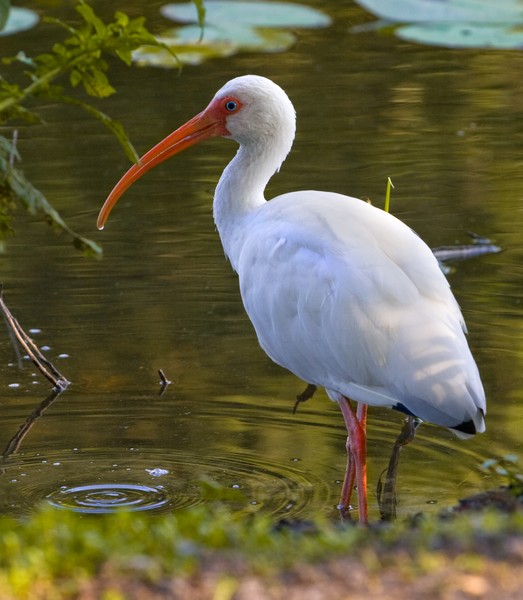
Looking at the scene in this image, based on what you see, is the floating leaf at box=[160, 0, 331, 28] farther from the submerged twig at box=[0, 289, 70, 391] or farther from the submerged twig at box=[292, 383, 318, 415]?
the submerged twig at box=[292, 383, 318, 415]

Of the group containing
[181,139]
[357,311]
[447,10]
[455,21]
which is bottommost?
[357,311]

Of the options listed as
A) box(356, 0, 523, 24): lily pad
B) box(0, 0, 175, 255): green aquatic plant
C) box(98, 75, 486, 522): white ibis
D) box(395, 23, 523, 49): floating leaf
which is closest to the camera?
box(0, 0, 175, 255): green aquatic plant

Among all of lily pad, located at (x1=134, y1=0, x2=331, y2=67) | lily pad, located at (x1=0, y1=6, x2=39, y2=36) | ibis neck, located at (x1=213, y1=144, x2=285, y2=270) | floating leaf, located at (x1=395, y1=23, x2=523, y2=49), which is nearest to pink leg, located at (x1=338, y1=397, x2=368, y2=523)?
ibis neck, located at (x1=213, y1=144, x2=285, y2=270)

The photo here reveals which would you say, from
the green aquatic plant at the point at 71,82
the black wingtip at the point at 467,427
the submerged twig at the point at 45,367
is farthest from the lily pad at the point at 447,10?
the black wingtip at the point at 467,427

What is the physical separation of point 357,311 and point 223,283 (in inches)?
135

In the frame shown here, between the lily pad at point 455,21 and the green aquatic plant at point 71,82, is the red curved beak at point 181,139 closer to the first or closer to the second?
the green aquatic plant at point 71,82

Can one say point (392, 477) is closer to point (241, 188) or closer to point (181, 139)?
point (241, 188)

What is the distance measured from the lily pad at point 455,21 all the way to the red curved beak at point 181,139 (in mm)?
8649

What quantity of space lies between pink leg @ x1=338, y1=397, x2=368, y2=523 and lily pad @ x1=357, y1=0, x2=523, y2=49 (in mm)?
9993

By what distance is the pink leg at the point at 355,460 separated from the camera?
5520 mm

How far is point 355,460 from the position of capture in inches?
224

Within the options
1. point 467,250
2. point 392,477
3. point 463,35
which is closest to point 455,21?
point 463,35

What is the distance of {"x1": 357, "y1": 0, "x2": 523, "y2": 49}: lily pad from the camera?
49.8ft

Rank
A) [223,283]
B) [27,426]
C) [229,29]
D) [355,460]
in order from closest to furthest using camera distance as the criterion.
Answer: [355,460] < [27,426] < [223,283] < [229,29]
